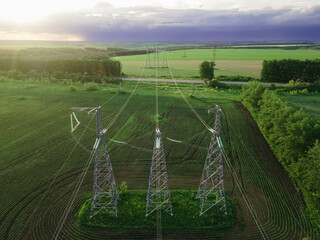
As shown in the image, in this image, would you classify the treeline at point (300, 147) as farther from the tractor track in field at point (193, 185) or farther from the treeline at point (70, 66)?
the treeline at point (70, 66)

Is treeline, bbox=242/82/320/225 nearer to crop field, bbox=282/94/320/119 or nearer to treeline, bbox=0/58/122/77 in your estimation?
crop field, bbox=282/94/320/119

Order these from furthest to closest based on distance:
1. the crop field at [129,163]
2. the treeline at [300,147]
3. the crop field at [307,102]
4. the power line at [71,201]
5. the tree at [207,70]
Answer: the tree at [207,70], the crop field at [307,102], the treeline at [300,147], the crop field at [129,163], the power line at [71,201]

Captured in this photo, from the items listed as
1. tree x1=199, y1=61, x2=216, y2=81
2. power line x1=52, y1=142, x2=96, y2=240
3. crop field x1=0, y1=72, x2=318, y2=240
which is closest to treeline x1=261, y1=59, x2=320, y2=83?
tree x1=199, y1=61, x2=216, y2=81

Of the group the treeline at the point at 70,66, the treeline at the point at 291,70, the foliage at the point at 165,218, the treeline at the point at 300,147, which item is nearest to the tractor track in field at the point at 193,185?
the foliage at the point at 165,218

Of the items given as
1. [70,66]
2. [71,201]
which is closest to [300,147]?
[71,201]

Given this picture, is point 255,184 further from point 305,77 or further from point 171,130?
point 305,77

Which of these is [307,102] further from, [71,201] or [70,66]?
[70,66]

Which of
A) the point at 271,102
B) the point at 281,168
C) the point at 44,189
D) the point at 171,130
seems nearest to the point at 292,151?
the point at 281,168
